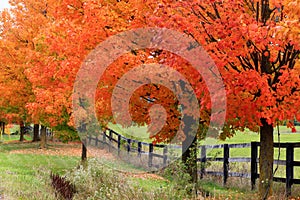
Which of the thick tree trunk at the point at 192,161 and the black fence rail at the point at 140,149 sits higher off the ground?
the thick tree trunk at the point at 192,161

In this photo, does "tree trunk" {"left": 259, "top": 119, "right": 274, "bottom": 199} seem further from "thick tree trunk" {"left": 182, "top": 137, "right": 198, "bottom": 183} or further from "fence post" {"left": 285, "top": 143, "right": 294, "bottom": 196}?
"fence post" {"left": 285, "top": 143, "right": 294, "bottom": 196}

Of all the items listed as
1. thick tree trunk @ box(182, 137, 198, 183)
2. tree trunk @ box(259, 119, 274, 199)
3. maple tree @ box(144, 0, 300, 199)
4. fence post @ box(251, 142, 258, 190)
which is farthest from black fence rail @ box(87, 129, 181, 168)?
maple tree @ box(144, 0, 300, 199)

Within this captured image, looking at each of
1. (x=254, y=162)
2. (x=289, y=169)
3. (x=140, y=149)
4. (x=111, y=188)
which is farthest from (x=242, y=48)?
(x=140, y=149)

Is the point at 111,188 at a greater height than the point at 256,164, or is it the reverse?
the point at 256,164

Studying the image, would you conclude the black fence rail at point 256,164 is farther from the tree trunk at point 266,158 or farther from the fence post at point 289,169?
the tree trunk at point 266,158

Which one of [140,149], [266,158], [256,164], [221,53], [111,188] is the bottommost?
[140,149]

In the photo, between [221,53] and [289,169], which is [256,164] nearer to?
[289,169]

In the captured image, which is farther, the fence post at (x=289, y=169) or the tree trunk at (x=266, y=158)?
the fence post at (x=289, y=169)

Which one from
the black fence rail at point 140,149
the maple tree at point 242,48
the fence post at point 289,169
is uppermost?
the maple tree at point 242,48

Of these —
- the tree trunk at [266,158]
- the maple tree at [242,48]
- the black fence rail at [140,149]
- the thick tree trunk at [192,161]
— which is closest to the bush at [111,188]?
the thick tree trunk at [192,161]

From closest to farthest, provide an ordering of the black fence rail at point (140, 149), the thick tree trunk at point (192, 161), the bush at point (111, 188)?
the bush at point (111, 188)
the thick tree trunk at point (192, 161)
the black fence rail at point (140, 149)

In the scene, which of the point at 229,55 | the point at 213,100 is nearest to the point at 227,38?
the point at 229,55

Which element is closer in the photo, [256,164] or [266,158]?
[266,158]

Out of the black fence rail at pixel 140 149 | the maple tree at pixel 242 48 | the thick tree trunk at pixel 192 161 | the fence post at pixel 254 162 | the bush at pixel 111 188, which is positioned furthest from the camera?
the black fence rail at pixel 140 149
